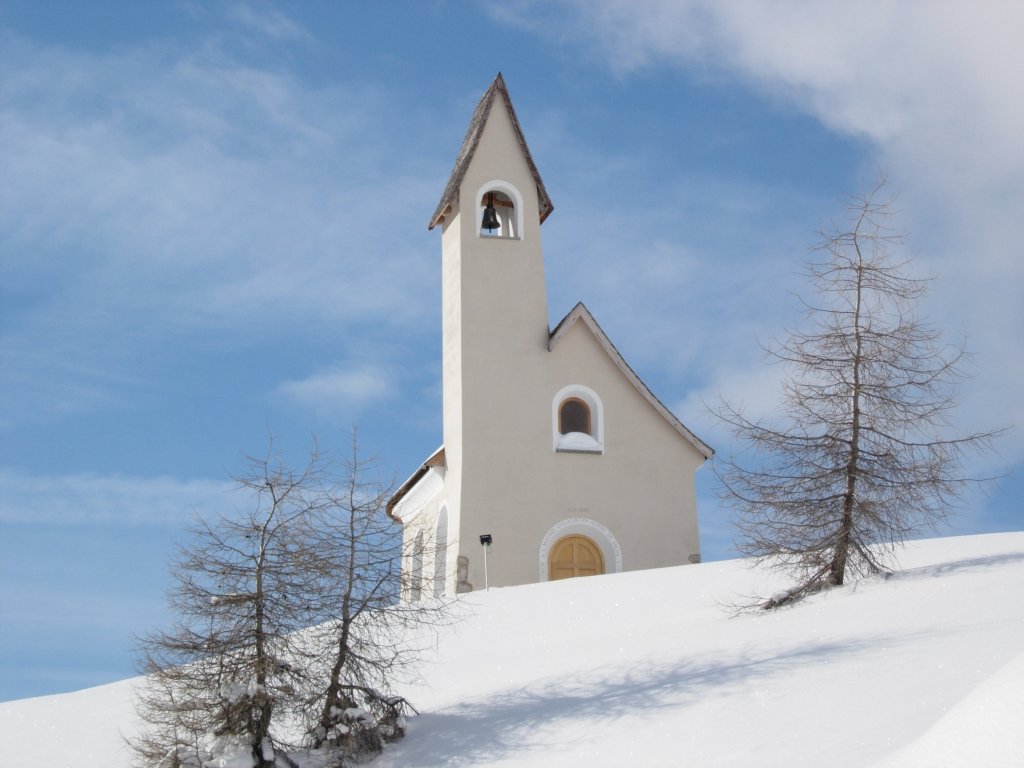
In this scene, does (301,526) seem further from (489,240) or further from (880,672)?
(489,240)

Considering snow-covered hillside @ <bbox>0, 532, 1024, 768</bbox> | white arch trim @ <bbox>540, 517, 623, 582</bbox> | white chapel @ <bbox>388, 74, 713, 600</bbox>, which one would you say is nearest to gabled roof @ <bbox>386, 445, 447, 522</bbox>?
white chapel @ <bbox>388, 74, 713, 600</bbox>

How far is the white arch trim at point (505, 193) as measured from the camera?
1120 inches

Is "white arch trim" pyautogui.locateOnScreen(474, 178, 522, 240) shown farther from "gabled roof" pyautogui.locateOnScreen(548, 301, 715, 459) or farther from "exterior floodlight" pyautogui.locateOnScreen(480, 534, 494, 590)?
"exterior floodlight" pyautogui.locateOnScreen(480, 534, 494, 590)

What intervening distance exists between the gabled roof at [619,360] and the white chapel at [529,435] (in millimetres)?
28

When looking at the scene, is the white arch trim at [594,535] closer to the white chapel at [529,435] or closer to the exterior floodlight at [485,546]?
the white chapel at [529,435]

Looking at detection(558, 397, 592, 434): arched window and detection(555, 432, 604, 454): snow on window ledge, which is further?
detection(558, 397, 592, 434): arched window

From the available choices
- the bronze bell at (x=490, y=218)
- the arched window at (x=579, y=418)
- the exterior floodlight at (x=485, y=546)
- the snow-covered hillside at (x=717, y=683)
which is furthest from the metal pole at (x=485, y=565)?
the bronze bell at (x=490, y=218)

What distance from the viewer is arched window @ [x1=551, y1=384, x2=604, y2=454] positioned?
2667cm

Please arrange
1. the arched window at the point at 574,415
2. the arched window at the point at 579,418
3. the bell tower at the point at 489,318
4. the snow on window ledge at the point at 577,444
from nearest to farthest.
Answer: the bell tower at the point at 489,318
the snow on window ledge at the point at 577,444
the arched window at the point at 579,418
the arched window at the point at 574,415

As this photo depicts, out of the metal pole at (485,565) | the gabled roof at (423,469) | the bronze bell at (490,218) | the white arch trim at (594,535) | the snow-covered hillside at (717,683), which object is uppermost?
the bronze bell at (490,218)

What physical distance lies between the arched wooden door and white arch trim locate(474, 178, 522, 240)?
7258mm

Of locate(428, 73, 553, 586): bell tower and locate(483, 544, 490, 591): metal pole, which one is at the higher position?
locate(428, 73, 553, 586): bell tower

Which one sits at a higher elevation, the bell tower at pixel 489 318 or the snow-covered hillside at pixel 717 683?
the bell tower at pixel 489 318

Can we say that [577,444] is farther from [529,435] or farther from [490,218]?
[490,218]
